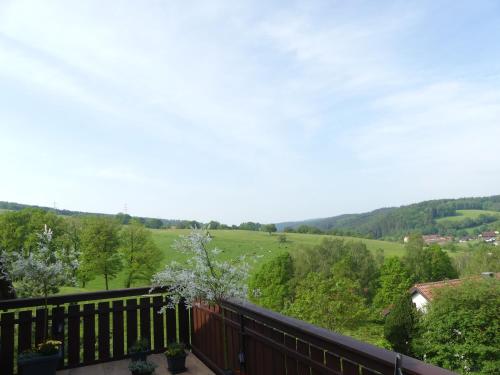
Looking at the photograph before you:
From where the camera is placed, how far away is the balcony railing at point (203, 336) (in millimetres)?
1825

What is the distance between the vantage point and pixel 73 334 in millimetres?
4031

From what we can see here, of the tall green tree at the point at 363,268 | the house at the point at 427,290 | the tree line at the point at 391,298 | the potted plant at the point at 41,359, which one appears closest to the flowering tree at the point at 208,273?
the potted plant at the point at 41,359

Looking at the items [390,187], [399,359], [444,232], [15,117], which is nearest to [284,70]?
[15,117]

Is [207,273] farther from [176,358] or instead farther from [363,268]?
[363,268]

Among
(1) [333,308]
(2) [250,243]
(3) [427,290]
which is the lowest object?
(1) [333,308]

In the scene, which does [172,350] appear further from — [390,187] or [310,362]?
[390,187]

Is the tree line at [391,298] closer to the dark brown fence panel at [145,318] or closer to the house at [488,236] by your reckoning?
the dark brown fence panel at [145,318]

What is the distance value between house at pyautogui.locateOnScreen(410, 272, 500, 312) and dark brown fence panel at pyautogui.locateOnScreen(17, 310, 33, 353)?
24830 millimetres

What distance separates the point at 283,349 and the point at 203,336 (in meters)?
1.91

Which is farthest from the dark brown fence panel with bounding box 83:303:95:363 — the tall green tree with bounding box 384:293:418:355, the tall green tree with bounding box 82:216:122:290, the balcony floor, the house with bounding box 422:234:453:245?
the house with bounding box 422:234:453:245

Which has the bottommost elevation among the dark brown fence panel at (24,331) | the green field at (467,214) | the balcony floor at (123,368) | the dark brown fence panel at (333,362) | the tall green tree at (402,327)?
the tall green tree at (402,327)

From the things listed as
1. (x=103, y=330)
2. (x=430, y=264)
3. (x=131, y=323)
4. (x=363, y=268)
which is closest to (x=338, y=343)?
(x=131, y=323)

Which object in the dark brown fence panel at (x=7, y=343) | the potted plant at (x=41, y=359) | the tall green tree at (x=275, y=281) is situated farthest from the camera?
the tall green tree at (x=275, y=281)

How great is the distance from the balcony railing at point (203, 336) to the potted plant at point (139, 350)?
31cm
